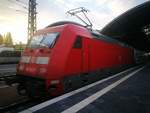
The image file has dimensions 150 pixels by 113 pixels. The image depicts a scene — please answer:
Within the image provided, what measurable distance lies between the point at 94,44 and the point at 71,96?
4.30 metres

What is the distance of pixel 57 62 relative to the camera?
7191 millimetres

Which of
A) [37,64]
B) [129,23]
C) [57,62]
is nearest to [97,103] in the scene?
[57,62]

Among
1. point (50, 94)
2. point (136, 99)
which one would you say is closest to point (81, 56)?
point (50, 94)

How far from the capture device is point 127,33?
32.6 meters

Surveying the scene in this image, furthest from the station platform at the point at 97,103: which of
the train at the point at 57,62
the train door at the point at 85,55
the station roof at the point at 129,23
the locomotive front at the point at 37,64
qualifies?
the station roof at the point at 129,23

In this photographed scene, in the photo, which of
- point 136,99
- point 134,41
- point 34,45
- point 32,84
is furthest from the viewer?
point 134,41

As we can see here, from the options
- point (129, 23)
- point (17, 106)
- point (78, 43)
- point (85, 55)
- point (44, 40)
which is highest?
point (129, 23)

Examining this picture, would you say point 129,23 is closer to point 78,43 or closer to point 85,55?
point 85,55

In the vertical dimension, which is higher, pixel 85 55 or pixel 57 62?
pixel 85 55

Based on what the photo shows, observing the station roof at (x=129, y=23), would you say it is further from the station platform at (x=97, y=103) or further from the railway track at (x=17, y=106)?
the railway track at (x=17, y=106)

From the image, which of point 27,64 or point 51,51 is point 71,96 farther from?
point 27,64

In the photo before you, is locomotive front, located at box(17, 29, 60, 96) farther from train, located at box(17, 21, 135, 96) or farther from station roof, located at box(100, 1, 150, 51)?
station roof, located at box(100, 1, 150, 51)

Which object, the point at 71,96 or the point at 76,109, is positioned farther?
the point at 71,96

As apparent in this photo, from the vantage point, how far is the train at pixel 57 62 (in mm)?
7047
